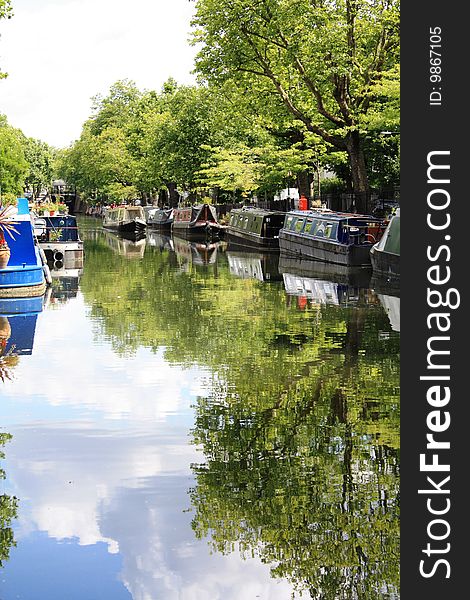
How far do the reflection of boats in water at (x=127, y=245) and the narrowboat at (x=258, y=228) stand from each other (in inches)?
192

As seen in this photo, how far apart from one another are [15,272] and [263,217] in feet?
72.9

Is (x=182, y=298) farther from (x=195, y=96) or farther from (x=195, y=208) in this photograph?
(x=195, y=96)

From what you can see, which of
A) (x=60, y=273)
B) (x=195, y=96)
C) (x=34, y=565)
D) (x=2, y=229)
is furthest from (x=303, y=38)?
(x=195, y=96)

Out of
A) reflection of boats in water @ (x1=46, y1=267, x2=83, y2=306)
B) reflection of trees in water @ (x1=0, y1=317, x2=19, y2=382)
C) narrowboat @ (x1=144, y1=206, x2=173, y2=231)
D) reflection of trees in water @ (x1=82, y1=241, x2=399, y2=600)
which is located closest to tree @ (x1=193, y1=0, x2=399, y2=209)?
reflection of boats in water @ (x1=46, y1=267, x2=83, y2=306)

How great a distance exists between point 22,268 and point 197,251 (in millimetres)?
23469

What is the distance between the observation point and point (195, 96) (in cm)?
7075

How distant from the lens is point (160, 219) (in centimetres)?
7881

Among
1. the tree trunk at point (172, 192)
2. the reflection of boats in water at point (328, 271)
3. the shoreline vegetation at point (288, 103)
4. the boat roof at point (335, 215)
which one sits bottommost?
the reflection of boats in water at point (328, 271)

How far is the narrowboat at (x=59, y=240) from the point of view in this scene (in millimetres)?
40438

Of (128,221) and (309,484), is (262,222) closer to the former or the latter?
(128,221)

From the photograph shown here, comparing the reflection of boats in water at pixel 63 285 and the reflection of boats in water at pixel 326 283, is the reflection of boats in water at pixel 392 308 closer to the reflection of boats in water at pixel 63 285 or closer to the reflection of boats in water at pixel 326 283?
the reflection of boats in water at pixel 326 283

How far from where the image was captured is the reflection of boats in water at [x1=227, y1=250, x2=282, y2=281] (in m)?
34.0

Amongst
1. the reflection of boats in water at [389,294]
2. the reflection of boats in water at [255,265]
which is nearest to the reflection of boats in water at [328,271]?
the reflection of boats in water at [389,294]

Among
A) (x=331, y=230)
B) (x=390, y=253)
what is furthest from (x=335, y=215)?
(x=390, y=253)
